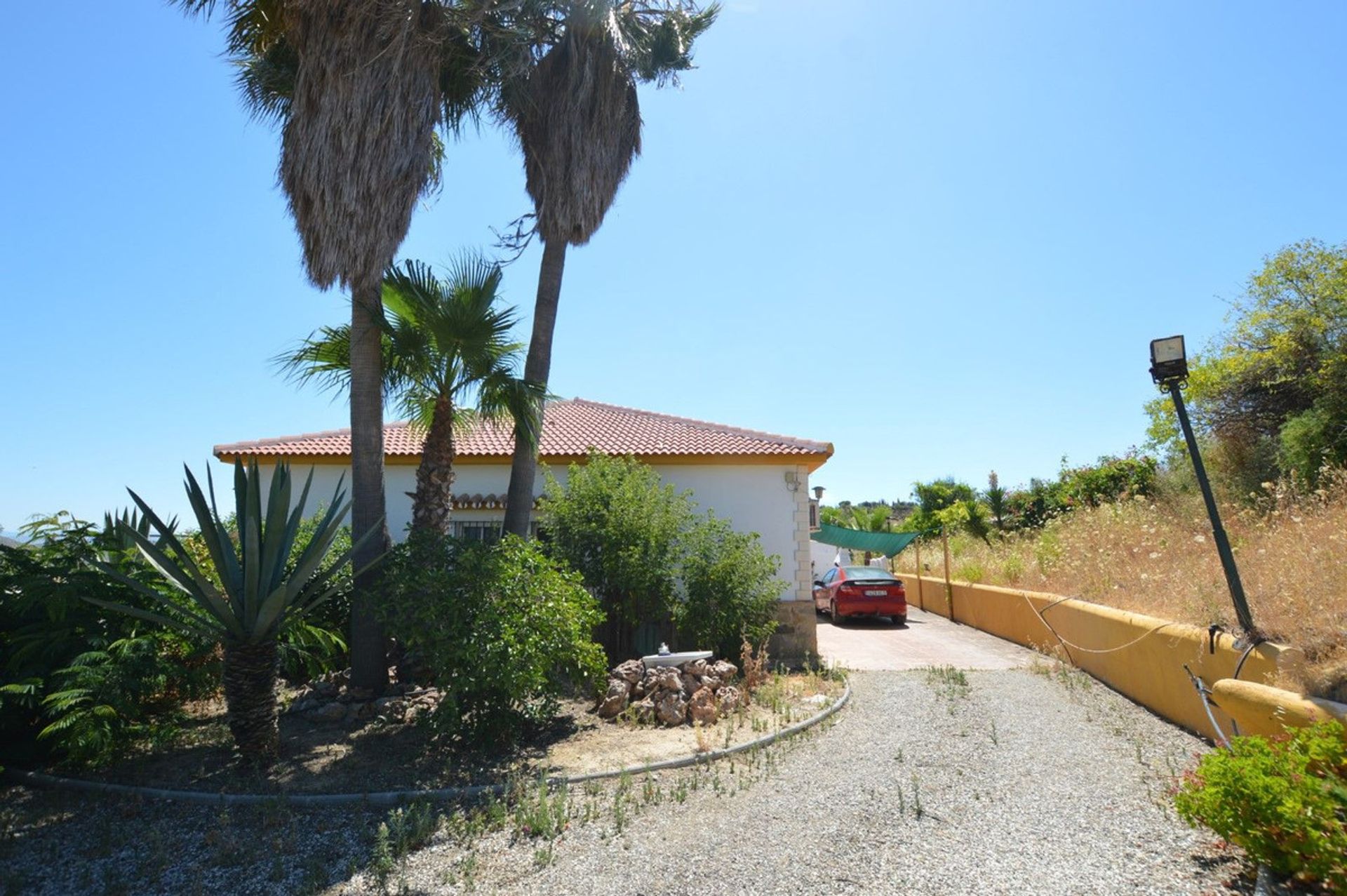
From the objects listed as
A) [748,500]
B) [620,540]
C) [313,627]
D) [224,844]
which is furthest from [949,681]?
[224,844]

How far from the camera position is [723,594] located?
1007cm

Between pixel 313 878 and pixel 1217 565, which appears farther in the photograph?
pixel 1217 565

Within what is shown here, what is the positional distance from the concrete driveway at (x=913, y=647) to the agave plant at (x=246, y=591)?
8172mm

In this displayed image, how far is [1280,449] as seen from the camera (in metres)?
11.9

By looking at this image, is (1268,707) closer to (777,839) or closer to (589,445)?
(777,839)

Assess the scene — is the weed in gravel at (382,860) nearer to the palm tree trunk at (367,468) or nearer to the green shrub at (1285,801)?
the palm tree trunk at (367,468)

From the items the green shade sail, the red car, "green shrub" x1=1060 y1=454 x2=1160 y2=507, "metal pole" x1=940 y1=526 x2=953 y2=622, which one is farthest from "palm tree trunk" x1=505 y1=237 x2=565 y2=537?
the green shade sail

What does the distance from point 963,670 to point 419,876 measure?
875cm

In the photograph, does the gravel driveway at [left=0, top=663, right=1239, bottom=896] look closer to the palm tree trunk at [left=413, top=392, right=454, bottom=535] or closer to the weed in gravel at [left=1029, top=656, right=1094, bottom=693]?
the weed in gravel at [left=1029, top=656, right=1094, bottom=693]

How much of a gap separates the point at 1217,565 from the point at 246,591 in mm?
10352

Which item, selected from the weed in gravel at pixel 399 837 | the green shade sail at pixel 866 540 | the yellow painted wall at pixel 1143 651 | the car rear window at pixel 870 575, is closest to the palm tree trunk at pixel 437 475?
the weed in gravel at pixel 399 837

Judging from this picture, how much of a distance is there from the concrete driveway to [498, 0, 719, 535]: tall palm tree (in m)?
6.62

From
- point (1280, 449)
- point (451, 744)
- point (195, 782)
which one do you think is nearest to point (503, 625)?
point (451, 744)

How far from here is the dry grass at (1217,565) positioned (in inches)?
226
